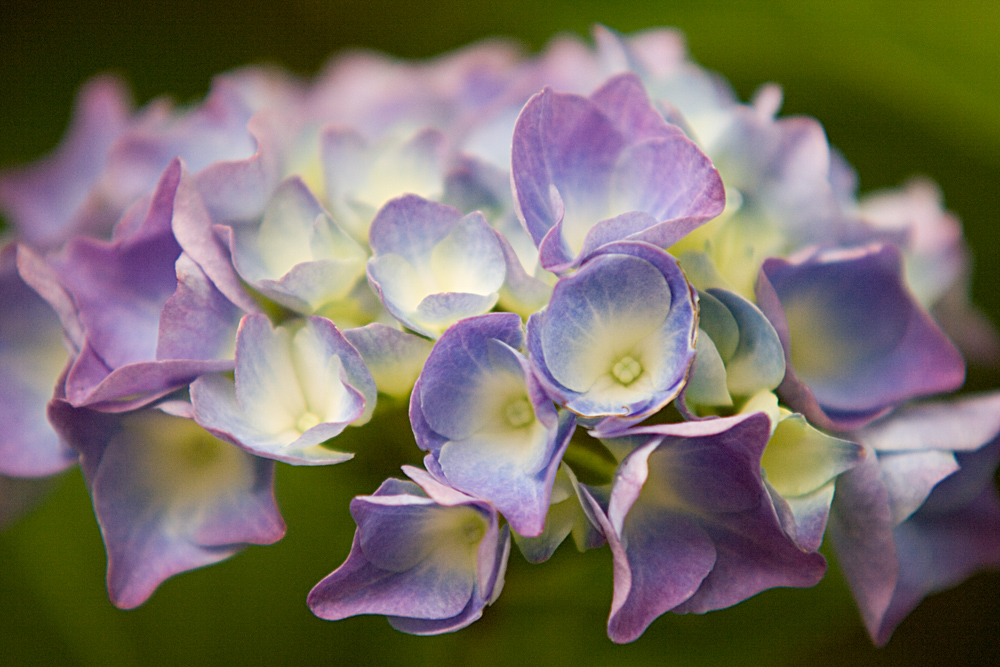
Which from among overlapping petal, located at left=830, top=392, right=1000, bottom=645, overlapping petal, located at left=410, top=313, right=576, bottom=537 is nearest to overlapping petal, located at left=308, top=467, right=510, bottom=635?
overlapping petal, located at left=410, top=313, right=576, bottom=537

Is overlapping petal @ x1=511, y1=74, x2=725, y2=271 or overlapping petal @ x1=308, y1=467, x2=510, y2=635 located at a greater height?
overlapping petal @ x1=511, y1=74, x2=725, y2=271

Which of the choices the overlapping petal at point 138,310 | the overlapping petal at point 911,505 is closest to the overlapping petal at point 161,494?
the overlapping petal at point 138,310

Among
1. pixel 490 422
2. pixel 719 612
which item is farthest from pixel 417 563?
pixel 719 612

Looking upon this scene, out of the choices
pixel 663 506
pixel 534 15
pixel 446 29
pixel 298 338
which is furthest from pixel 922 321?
pixel 446 29

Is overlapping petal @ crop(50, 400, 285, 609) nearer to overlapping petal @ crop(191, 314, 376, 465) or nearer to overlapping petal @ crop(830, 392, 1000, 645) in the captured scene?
overlapping petal @ crop(191, 314, 376, 465)

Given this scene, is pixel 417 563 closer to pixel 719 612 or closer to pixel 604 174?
pixel 604 174

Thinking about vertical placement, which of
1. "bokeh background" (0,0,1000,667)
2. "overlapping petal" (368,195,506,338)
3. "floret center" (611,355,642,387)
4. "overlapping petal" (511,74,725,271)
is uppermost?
"overlapping petal" (511,74,725,271)

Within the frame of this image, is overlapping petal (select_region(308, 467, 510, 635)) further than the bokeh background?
No

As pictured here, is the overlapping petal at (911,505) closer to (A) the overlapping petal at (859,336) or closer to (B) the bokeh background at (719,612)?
(A) the overlapping petal at (859,336)
